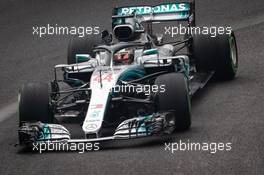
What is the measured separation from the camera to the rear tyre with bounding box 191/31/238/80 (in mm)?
14602

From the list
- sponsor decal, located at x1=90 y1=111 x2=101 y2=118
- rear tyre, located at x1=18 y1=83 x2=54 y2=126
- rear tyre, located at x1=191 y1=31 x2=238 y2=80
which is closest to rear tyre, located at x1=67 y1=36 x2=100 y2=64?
rear tyre, located at x1=191 y1=31 x2=238 y2=80

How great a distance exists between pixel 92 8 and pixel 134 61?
9.09 meters

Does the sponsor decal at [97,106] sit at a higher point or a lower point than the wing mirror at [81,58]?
lower

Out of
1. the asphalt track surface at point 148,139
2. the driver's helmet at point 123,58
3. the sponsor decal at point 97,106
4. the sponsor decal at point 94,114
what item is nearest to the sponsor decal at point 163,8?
the asphalt track surface at point 148,139

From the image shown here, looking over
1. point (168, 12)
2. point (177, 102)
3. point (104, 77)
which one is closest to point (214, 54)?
point (168, 12)

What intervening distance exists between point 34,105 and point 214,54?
355 centimetres

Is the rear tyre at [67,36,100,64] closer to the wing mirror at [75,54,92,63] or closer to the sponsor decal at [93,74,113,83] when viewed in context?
the wing mirror at [75,54,92,63]

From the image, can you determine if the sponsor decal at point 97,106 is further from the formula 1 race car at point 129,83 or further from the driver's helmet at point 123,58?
the driver's helmet at point 123,58

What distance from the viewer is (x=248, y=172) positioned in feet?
32.0

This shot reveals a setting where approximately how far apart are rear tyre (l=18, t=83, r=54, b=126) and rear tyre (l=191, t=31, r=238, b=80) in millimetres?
3116

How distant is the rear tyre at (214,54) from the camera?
1460 cm

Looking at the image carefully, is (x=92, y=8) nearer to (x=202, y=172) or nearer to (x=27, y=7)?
(x=27, y=7)

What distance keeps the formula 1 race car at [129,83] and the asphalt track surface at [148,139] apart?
26 cm

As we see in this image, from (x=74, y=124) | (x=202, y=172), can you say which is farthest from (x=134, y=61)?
(x=202, y=172)
